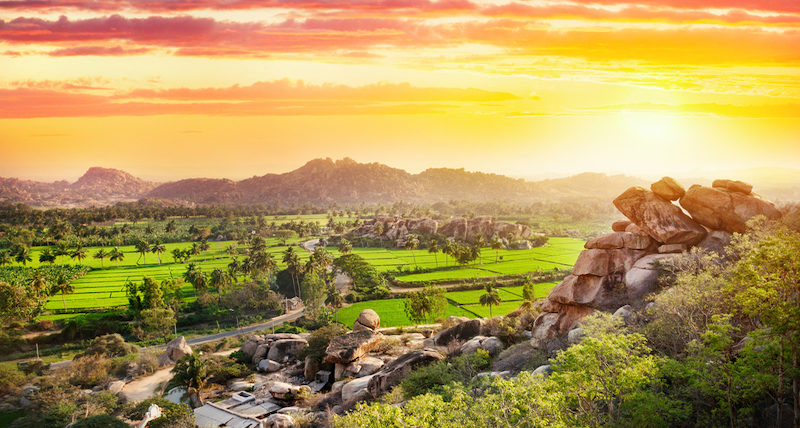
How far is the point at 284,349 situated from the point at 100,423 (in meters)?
18.7

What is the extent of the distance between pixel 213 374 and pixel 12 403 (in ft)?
55.0

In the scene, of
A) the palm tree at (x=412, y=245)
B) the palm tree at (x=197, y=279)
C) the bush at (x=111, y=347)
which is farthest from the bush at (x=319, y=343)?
the palm tree at (x=412, y=245)

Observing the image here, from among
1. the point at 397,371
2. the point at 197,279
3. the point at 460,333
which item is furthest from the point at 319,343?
the point at 197,279

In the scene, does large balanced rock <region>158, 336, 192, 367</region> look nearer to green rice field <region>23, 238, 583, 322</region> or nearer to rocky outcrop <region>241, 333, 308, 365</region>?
rocky outcrop <region>241, 333, 308, 365</region>

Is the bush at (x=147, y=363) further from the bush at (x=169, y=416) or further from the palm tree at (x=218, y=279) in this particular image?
the palm tree at (x=218, y=279)

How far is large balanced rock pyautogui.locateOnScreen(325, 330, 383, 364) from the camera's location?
37.9 m

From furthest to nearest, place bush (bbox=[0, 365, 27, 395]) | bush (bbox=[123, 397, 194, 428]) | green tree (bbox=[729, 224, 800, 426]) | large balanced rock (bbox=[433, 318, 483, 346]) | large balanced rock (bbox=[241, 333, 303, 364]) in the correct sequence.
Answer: large balanced rock (bbox=[241, 333, 303, 364])
large balanced rock (bbox=[433, 318, 483, 346])
bush (bbox=[0, 365, 27, 395])
bush (bbox=[123, 397, 194, 428])
green tree (bbox=[729, 224, 800, 426])

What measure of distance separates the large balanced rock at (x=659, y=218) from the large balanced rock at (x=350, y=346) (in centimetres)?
2412

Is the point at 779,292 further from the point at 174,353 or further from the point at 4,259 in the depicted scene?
the point at 4,259

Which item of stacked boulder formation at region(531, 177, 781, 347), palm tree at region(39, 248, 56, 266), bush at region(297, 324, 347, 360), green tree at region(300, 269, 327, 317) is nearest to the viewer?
stacked boulder formation at region(531, 177, 781, 347)

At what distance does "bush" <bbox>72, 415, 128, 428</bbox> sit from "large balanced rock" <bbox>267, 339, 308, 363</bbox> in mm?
16777

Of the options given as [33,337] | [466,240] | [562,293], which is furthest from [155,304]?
[466,240]

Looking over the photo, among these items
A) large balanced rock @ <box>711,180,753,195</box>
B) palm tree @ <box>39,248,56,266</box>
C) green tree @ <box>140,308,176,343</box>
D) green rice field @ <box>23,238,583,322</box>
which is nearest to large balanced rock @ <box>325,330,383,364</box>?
green rice field @ <box>23,238,583,322</box>

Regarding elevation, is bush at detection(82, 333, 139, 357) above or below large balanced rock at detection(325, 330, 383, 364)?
below
